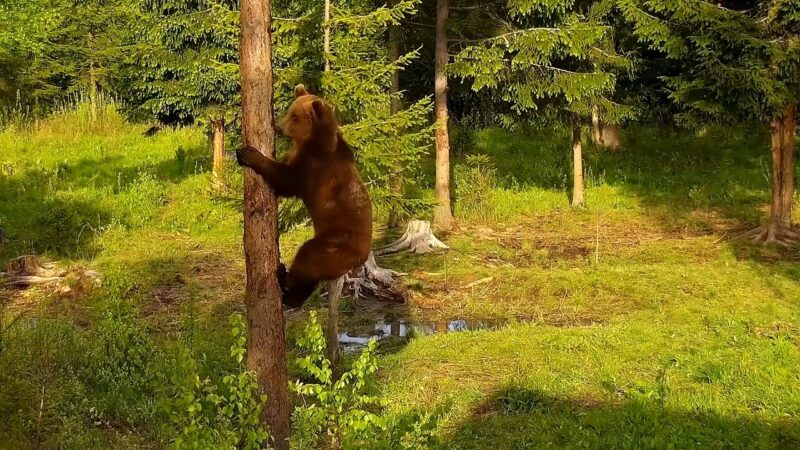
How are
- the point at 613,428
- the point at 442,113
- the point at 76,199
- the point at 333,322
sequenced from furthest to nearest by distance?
the point at 76,199 < the point at 442,113 < the point at 333,322 < the point at 613,428

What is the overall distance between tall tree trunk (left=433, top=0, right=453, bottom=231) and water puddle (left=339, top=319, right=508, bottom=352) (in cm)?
446

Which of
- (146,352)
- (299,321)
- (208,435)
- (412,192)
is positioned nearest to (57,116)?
(412,192)

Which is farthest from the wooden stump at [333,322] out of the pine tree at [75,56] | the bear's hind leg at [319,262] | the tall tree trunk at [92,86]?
the tall tree trunk at [92,86]

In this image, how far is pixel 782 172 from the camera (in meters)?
12.7

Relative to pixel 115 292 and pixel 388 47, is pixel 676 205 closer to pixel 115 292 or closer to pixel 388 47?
pixel 388 47

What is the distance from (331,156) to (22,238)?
1045cm

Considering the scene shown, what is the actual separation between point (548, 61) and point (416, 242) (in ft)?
14.2

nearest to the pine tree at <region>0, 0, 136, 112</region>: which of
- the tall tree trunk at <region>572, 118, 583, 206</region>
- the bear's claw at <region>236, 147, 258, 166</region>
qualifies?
the tall tree trunk at <region>572, 118, 583, 206</region>

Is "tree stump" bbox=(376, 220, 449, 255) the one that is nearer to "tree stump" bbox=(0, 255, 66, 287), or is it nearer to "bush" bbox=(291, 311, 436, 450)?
"tree stump" bbox=(0, 255, 66, 287)

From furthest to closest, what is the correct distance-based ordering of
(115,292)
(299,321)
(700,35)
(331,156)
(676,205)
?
(676,205)
(700,35)
(299,321)
(115,292)
(331,156)

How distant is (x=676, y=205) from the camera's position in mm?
16234

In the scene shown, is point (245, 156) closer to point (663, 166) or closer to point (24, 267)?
point (24, 267)

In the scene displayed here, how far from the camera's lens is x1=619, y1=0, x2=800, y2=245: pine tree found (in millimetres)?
11820

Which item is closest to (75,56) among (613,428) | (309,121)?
(309,121)
